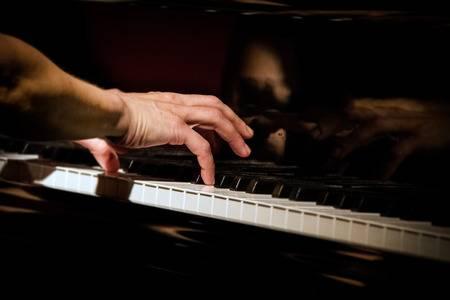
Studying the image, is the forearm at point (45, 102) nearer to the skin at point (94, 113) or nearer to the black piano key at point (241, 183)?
the skin at point (94, 113)

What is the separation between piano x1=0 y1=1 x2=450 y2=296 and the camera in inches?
50.5

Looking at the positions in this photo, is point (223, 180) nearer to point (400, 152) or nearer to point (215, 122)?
point (215, 122)

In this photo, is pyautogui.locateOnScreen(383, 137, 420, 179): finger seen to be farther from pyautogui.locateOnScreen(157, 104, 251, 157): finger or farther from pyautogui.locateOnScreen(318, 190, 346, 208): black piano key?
pyautogui.locateOnScreen(157, 104, 251, 157): finger

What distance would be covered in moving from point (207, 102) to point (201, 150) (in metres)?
0.12

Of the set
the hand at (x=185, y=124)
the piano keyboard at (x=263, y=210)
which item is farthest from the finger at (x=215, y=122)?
the piano keyboard at (x=263, y=210)

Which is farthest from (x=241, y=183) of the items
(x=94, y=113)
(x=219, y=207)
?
(x=94, y=113)

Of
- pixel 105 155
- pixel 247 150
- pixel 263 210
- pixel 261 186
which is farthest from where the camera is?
pixel 105 155

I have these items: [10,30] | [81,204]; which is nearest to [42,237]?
[81,204]

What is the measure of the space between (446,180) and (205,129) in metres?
0.53

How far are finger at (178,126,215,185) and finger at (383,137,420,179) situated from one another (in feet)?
1.16

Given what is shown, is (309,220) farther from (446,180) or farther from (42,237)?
(42,237)

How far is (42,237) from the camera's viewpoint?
2100mm

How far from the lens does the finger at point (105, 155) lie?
1719mm

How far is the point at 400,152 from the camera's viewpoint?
1376 mm
